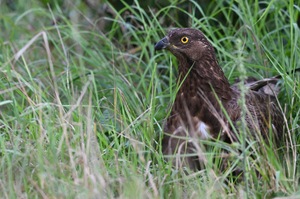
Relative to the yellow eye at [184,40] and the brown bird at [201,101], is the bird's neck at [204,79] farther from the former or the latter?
the yellow eye at [184,40]

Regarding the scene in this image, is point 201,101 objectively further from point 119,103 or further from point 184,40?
point 119,103

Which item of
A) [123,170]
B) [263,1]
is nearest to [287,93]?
[263,1]

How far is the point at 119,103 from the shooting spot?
5.37 meters

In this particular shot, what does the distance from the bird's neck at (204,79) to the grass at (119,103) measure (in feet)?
0.59

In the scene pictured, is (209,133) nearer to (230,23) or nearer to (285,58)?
(285,58)

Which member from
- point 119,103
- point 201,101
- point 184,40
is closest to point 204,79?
point 201,101

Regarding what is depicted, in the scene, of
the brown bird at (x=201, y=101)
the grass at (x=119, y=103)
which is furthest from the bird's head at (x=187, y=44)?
the grass at (x=119, y=103)

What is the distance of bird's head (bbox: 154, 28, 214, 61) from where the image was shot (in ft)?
16.8

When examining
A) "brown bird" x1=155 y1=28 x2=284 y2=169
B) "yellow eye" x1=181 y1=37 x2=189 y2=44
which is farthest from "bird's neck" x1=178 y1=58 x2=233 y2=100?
"yellow eye" x1=181 y1=37 x2=189 y2=44

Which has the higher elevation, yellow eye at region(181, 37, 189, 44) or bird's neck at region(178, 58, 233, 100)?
yellow eye at region(181, 37, 189, 44)

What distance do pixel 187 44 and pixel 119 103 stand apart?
60cm

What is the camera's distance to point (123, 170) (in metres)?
4.22

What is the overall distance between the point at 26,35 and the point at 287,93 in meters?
2.43

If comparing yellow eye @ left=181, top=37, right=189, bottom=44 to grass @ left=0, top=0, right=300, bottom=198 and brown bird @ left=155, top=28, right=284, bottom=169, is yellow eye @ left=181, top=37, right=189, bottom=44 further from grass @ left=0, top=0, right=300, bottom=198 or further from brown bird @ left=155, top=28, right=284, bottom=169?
grass @ left=0, top=0, right=300, bottom=198
